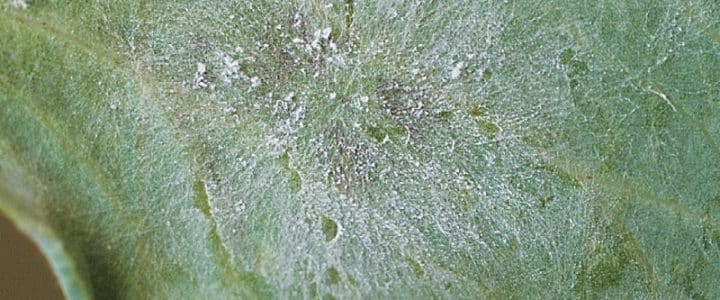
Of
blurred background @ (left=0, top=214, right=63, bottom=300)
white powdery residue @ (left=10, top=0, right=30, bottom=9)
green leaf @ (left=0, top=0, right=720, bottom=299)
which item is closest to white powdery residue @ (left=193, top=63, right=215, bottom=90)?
green leaf @ (left=0, top=0, right=720, bottom=299)

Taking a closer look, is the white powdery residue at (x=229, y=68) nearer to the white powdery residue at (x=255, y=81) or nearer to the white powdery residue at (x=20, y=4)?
the white powdery residue at (x=255, y=81)

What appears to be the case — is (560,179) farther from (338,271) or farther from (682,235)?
(338,271)

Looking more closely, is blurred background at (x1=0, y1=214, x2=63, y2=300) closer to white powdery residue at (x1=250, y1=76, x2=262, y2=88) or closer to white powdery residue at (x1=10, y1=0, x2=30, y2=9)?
white powdery residue at (x1=10, y1=0, x2=30, y2=9)

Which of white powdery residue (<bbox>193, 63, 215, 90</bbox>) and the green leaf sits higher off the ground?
white powdery residue (<bbox>193, 63, 215, 90</bbox>)

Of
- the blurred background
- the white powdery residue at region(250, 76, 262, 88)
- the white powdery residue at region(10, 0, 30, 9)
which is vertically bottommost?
the blurred background

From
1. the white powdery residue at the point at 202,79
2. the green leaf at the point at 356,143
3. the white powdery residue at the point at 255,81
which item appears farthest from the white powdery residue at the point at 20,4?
the white powdery residue at the point at 255,81

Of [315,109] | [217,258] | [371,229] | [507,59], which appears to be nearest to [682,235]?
[507,59]

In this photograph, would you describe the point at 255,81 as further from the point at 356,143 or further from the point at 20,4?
the point at 20,4

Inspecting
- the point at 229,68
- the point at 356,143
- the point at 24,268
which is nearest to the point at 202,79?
the point at 229,68
